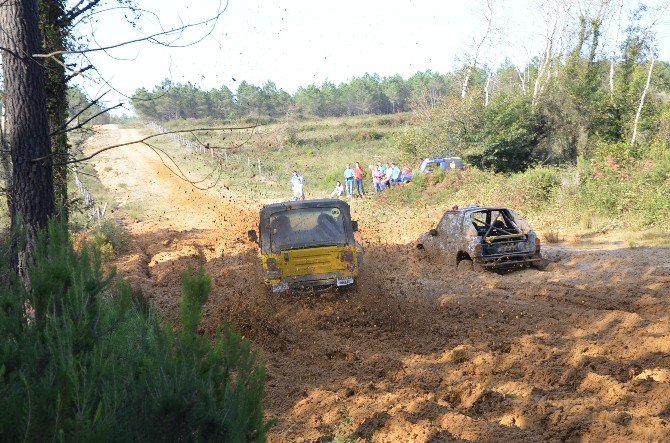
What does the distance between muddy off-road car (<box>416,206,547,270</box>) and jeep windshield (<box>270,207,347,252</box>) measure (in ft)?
11.5

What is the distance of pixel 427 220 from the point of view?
25328mm

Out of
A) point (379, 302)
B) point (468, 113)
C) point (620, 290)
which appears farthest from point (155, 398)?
point (468, 113)

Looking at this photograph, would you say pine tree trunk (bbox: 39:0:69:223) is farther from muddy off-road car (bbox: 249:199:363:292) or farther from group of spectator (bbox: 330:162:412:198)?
group of spectator (bbox: 330:162:412:198)

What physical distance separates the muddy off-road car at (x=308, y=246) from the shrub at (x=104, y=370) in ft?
23.8

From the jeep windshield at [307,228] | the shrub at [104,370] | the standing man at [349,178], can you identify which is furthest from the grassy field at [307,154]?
Answer: the shrub at [104,370]

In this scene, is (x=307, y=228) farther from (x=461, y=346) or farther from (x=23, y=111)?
(x=23, y=111)

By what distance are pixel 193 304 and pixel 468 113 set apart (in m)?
33.0

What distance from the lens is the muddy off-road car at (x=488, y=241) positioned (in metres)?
14.8

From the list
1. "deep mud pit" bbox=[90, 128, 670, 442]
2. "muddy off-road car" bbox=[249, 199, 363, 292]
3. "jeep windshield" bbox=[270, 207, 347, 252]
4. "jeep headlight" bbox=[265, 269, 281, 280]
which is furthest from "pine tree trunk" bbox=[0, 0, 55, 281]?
"jeep windshield" bbox=[270, 207, 347, 252]

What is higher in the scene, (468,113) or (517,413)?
(468,113)

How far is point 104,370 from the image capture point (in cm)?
368

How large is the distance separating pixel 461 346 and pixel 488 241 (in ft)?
19.0

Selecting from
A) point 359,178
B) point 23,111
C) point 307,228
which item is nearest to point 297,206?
point 307,228

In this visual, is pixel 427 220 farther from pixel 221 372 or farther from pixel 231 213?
pixel 221 372
